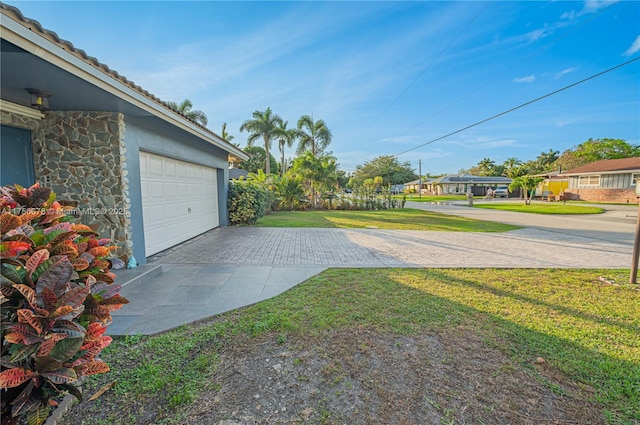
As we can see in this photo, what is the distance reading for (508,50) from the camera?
13523 mm

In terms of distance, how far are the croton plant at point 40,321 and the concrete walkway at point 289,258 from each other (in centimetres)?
154

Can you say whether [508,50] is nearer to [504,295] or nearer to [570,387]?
[504,295]

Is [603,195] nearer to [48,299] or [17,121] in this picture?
[48,299]

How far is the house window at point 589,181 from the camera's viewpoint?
100.0ft

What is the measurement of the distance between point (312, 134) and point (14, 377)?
1054 inches

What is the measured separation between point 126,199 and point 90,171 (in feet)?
2.69

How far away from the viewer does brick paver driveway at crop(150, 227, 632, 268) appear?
6.37 m

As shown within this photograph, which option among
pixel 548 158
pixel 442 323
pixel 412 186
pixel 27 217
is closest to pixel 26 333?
pixel 27 217

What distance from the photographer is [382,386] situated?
2387 millimetres

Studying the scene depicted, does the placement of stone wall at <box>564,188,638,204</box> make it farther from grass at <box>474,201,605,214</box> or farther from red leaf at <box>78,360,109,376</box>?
red leaf at <box>78,360,109,376</box>

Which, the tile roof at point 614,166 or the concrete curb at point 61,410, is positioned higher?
the tile roof at point 614,166

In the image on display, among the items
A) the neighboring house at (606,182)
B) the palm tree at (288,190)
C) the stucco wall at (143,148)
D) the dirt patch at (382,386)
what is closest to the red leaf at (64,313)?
the dirt patch at (382,386)

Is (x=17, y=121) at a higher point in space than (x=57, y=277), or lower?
higher

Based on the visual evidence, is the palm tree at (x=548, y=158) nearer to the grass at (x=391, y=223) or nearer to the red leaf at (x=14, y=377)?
the grass at (x=391, y=223)
